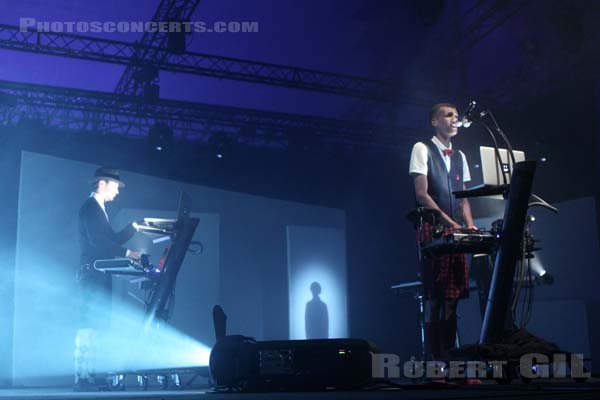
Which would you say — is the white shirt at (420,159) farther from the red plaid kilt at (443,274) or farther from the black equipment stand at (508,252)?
the black equipment stand at (508,252)

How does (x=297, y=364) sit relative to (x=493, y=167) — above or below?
below

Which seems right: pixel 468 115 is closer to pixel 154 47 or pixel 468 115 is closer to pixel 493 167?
pixel 493 167

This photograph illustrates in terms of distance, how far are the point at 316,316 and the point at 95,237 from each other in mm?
3911

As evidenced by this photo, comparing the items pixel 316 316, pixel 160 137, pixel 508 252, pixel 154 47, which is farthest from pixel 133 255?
pixel 316 316

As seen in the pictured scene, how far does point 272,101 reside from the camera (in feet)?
26.9

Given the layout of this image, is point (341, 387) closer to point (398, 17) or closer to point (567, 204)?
point (567, 204)

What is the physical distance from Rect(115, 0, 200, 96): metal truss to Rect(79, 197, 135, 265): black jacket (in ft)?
8.88

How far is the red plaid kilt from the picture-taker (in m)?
3.02

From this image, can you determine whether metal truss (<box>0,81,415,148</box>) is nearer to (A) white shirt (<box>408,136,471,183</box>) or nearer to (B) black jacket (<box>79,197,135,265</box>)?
(B) black jacket (<box>79,197,135,265</box>)

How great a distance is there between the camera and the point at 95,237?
4.50 meters

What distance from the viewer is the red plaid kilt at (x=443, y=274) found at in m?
3.02

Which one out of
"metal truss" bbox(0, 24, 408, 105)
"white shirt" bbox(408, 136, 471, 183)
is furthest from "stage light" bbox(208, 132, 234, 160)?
"white shirt" bbox(408, 136, 471, 183)

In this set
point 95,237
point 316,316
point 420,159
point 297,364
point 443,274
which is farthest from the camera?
point 316,316

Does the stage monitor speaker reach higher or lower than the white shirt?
lower
